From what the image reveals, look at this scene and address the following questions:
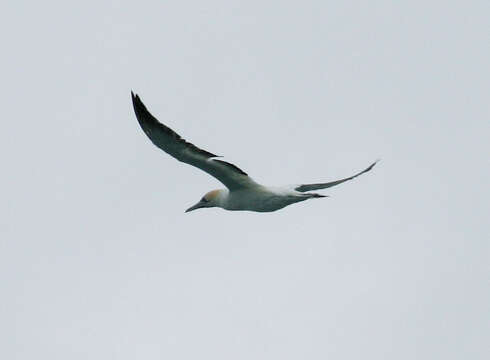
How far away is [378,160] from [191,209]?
4.56 meters

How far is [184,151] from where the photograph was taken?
96.9ft

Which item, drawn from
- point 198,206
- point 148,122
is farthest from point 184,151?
point 198,206

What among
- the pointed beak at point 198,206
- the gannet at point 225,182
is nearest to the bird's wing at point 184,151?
the gannet at point 225,182

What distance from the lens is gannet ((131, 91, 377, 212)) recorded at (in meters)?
29.0

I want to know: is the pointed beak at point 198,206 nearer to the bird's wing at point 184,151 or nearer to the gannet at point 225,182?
the gannet at point 225,182

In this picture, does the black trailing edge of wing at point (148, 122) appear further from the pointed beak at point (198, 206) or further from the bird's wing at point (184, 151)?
the pointed beak at point (198, 206)

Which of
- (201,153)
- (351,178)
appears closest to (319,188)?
(351,178)

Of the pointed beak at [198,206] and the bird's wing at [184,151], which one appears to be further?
the pointed beak at [198,206]

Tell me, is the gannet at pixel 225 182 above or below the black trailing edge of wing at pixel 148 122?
below

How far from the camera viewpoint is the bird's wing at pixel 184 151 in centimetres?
2895

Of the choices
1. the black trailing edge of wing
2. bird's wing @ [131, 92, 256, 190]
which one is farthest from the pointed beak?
the black trailing edge of wing

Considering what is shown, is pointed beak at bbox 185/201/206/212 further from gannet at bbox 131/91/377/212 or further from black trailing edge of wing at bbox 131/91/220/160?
black trailing edge of wing at bbox 131/91/220/160

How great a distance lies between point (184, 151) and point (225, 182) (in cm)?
215

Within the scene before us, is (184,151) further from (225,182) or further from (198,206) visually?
(198,206)
